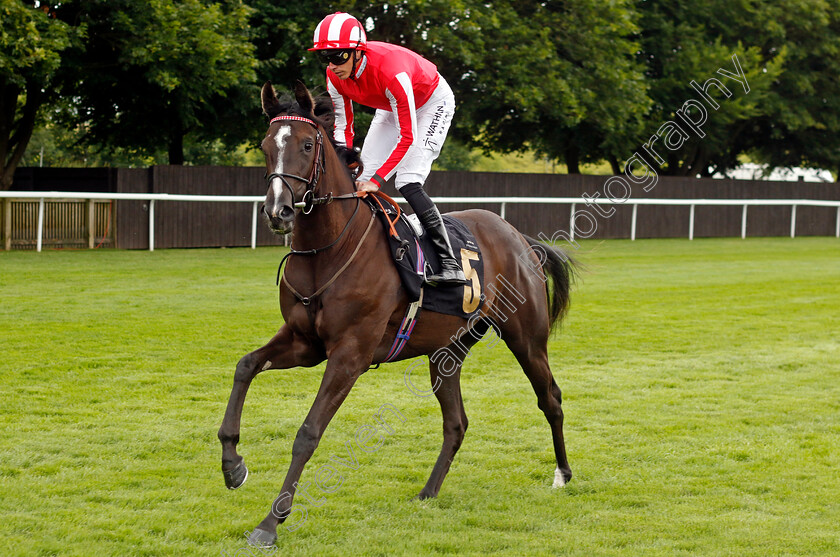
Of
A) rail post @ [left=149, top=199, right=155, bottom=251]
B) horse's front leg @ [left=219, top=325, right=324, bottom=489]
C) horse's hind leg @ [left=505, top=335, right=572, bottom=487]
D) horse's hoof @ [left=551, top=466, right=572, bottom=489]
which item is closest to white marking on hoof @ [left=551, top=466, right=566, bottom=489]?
horse's hoof @ [left=551, top=466, right=572, bottom=489]

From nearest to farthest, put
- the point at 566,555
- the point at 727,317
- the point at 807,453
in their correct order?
the point at 566,555 → the point at 807,453 → the point at 727,317

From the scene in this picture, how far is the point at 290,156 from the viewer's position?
3867mm

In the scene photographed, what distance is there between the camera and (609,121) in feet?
76.8

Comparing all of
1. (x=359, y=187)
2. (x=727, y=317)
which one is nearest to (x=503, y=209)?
(x=727, y=317)

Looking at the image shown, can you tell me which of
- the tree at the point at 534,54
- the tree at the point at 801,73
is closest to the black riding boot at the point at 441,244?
the tree at the point at 534,54

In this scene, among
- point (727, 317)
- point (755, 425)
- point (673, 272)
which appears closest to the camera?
point (755, 425)

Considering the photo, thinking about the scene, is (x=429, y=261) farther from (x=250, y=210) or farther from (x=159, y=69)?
(x=250, y=210)

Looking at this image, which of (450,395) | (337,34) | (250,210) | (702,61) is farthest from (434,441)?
(702,61)

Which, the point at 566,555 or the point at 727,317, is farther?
the point at 727,317

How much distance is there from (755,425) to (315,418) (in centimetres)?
325

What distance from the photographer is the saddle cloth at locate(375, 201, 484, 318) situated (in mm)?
4457

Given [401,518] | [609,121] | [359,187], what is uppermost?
[609,121]

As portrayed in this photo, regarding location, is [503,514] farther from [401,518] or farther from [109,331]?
[109,331]

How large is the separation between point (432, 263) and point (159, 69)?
12714mm
